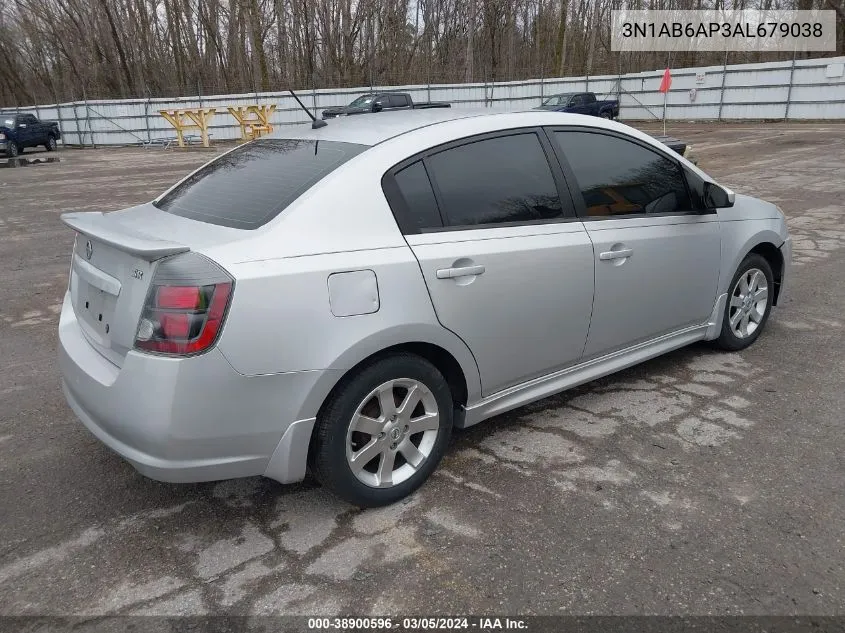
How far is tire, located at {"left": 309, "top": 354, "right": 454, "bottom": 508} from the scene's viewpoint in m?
2.66

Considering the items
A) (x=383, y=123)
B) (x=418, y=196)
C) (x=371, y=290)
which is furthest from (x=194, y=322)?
(x=383, y=123)

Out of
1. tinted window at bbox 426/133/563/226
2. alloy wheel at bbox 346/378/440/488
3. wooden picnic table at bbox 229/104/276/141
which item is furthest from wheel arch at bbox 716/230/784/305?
wooden picnic table at bbox 229/104/276/141

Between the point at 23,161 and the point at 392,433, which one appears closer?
the point at 392,433

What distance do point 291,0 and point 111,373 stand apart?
3816cm

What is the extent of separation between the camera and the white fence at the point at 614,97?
2552 cm

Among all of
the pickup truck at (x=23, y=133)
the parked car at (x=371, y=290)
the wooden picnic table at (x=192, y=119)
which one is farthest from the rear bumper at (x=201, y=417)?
the wooden picnic table at (x=192, y=119)

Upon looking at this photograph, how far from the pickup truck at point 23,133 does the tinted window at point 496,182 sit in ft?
79.5

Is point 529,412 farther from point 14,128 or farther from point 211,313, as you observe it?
point 14,128

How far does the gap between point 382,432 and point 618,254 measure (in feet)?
5.18

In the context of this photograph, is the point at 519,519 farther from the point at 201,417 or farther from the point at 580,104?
the point at 580,104

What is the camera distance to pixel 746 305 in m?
4.51

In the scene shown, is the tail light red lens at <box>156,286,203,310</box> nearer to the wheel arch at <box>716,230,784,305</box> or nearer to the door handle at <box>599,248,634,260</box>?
the door handle at <box>599,248,634,260</box>

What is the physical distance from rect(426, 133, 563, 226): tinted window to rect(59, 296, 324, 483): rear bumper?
1.08 metres

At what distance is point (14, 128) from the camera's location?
23641mm
